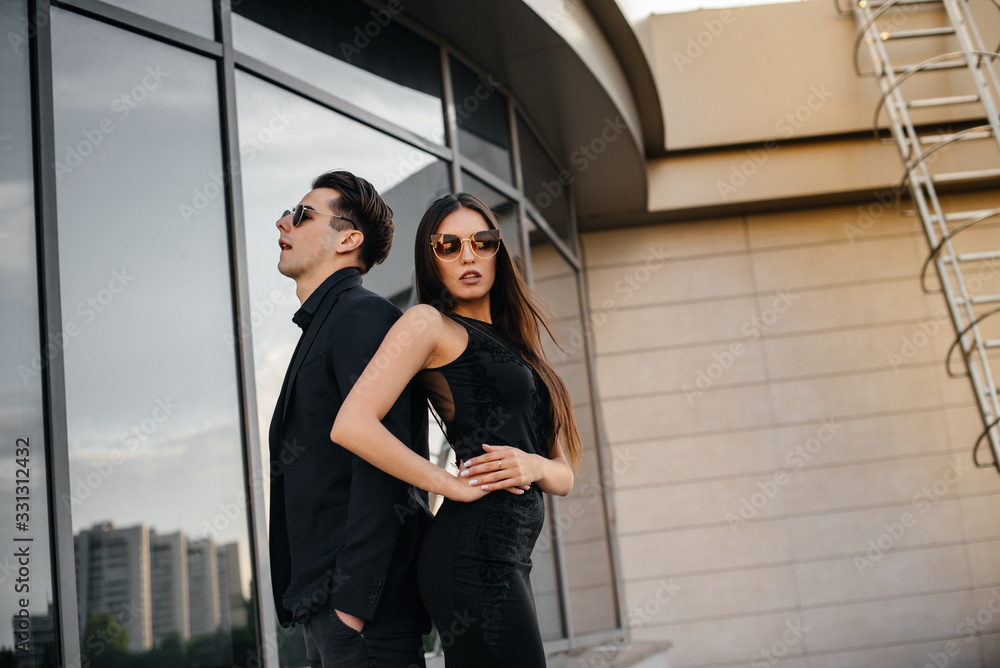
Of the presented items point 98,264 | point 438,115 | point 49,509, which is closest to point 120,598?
point 49,509

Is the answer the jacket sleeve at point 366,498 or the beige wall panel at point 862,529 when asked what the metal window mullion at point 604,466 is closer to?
the beige wall panel at point 862,529

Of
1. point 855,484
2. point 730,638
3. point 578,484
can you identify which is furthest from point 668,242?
point 730,638

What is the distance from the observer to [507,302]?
6.41 ft

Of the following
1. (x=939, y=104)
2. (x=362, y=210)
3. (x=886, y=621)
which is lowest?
(x=886, y=621)

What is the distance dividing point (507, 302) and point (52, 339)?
127cm

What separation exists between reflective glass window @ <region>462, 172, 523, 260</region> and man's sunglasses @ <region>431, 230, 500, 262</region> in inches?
105

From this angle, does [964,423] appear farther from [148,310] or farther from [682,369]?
[148,310]

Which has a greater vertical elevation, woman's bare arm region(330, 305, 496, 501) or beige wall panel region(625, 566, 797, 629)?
woman's bare arm region(330, 305, 496, 501)

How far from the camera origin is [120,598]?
2.31 meters

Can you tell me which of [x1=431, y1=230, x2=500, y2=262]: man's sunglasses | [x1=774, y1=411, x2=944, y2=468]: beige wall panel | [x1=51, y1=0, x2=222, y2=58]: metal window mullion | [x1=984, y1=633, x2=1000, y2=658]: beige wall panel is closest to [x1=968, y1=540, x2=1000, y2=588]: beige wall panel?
[x1=984, y1=633, x2=1000, y2=658]: beige wall panel

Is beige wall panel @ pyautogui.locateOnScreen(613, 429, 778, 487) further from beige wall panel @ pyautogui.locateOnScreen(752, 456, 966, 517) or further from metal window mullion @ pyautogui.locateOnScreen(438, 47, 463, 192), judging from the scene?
metal window mullion @ pyautogui.locateOnScreen(438, 47, 463, 192)

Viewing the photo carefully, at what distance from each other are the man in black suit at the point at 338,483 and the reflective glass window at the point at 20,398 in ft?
2.86

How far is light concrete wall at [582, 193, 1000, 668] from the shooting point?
667cm

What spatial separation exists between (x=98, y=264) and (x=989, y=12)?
6.66m
